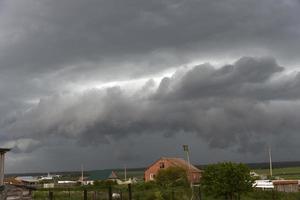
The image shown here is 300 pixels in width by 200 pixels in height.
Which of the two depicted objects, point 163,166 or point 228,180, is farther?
point 163,166

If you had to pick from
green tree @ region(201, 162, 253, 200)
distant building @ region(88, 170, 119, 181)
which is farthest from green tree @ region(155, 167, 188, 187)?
distant building @ region(88, 170, 119, 181)

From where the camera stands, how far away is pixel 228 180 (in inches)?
1257

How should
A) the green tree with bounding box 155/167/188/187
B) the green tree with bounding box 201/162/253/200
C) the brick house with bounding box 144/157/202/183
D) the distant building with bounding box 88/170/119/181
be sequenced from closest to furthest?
1. the green tree with bounding box 201/162/253/200
2. the green tree with bounding box 155/167/188/187
3. the brick house with bounding box 144/157/202/183
4. the distant building with bounding box 88/170/119/181

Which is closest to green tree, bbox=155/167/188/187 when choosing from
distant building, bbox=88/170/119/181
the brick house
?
the brick house

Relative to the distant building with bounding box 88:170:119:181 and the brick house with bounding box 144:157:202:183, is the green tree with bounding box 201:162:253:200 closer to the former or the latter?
the brick house with bounding box 144:157:202:183

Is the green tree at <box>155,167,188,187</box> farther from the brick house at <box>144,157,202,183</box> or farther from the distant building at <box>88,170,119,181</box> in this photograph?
the distant building at <box>88,170,119,181</box>

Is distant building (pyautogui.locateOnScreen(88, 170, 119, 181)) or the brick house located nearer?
the brick house

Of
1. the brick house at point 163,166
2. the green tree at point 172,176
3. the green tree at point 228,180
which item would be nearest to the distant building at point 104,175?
the brick house at point 163,166

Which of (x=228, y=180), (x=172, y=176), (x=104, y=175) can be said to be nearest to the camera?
(x=228, y=180)

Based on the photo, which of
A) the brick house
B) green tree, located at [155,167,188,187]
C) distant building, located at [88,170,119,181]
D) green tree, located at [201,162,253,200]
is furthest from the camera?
distant building, located at [88,170,119,181]

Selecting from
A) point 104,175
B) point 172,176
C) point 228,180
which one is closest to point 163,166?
point 172,176

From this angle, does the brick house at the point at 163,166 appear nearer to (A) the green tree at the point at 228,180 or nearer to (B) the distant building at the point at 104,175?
(B) the distant building at the point at 104,175

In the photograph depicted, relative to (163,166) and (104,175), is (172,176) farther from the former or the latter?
(104,175)

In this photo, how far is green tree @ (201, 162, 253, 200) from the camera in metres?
32.0
